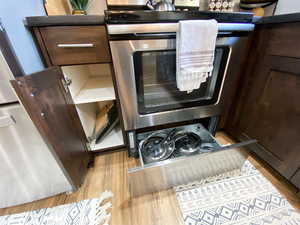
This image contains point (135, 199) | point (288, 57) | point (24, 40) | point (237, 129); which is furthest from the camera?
point (237, 129)

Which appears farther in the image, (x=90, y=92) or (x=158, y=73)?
(x=90, y=92)

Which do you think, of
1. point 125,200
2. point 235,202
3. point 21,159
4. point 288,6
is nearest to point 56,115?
point 21,159

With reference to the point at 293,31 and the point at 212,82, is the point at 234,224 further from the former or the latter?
the point at 293,31

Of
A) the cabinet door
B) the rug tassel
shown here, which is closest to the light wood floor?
the rug tassel

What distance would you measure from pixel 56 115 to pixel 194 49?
775mm

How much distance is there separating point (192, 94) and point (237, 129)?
584mm

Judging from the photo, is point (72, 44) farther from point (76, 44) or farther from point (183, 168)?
point (183, 168)

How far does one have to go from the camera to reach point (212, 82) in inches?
35.5

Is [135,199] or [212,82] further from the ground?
[212,82]

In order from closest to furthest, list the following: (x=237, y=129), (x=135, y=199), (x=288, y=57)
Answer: (x=288, y=57)
(x=135, y=199)
(x=237, y=129)

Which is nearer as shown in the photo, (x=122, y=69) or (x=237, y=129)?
(x=122, y=69)

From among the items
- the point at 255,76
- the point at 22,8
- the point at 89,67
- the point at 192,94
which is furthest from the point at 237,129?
the point at 22,8

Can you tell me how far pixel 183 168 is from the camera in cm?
74

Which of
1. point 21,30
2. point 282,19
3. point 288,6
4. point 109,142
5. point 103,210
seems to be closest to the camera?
point 21,30
